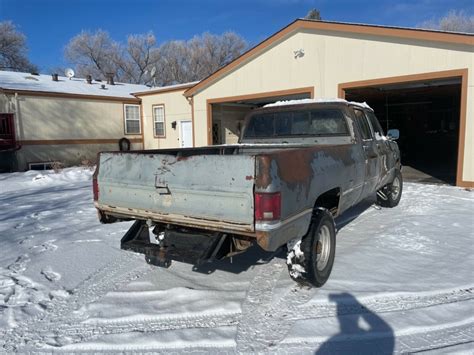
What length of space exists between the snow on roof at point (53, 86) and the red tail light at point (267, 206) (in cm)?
1687

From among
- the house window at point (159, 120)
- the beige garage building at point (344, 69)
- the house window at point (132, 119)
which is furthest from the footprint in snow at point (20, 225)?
the house window at point (132, 119)

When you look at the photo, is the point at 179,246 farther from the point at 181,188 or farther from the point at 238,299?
the point at 238,299

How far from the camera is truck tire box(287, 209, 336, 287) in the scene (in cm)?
364

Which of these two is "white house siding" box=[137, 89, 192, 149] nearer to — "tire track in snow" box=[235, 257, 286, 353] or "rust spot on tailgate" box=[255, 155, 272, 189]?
"tire track in snow" box=[235, 257, 286, 353]

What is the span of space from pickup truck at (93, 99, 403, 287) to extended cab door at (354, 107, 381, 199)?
19.7 inches

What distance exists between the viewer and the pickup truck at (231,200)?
3.07 metres

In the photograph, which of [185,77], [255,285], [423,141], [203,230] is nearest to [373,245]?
[255,285]

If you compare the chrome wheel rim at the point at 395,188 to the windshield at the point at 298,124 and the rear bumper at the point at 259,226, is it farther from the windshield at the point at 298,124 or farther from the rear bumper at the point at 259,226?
the rear bumper at the point at 259,226

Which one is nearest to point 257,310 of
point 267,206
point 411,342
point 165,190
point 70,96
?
point 267,206

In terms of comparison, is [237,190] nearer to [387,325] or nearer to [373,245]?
[387,325]

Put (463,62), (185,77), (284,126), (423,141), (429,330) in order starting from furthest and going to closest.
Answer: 1. (185,77)
2. (423,141)
3. (463,62)
4. (284,126)
5. (429,330)

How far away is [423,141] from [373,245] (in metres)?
23.0

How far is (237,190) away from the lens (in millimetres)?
3125

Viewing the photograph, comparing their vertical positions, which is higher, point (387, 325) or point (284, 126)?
point (284, 126)
